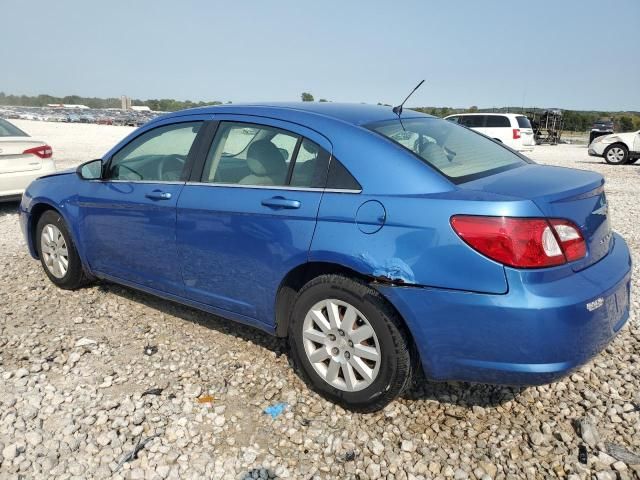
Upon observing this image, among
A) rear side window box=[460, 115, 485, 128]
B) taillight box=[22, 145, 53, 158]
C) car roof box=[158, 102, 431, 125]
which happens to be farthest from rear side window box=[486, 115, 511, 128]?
car roof box=[158, 102, 431, 125]

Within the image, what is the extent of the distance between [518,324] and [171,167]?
2.48m

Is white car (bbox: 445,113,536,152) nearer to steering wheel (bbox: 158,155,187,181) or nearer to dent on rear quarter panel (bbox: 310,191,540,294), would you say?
steering wheel (bbox: 158,155,187,181)

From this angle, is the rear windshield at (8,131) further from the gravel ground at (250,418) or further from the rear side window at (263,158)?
the rear side window at (263,158)

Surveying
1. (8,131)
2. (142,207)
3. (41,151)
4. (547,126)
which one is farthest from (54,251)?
(547,126)

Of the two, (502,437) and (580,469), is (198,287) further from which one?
(580,469)

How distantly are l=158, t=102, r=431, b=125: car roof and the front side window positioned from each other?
0.17 m

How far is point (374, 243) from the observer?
2.48 m

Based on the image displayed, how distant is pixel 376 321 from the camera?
2.56 metres

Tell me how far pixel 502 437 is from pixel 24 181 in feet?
23.5

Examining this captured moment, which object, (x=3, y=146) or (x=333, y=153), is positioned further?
(x=3, y=146)

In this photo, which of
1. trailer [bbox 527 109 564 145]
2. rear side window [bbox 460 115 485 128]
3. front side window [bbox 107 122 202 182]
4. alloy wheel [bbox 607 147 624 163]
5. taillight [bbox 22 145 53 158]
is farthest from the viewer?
trailer [bbox 527 109 564 145]

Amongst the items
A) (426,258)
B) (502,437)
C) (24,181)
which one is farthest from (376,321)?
(24,181)

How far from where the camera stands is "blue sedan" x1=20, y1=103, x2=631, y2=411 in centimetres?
226

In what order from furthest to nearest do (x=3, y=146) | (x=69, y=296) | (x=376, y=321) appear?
(x=3, y=146) → (x=69, y=296) → (x=376, y=321)
